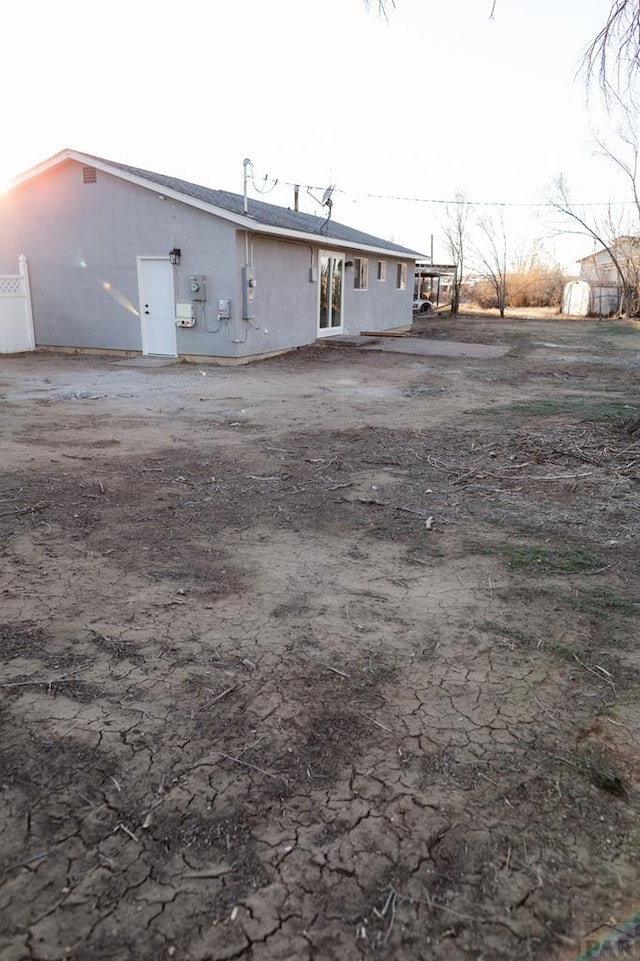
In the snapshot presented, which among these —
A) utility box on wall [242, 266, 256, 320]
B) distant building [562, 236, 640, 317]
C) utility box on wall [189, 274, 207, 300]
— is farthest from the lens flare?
distant building [562, 236, 640, 317]

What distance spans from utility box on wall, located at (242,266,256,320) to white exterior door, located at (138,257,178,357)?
5.58 feet

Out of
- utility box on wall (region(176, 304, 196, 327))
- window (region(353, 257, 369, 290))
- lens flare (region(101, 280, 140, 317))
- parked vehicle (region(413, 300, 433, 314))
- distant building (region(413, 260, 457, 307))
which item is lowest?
utility box on wall (region(176, 304, 196, 327))

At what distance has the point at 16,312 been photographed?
1551cm

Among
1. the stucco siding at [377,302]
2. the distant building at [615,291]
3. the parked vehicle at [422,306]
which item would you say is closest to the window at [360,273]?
the stucco siding at [377,302]

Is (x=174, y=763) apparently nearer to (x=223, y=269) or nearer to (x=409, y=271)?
(x=223, y=269)

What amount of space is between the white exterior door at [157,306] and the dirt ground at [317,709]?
8.97 m

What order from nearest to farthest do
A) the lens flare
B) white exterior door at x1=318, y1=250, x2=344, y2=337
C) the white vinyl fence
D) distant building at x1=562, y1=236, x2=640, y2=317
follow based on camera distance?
the lens flare
the white vinyl fence
white exterior door at x1=318, y1=250, x2=344, y2=337
distant building at x1=562, y1=236, x2=640, y2=317

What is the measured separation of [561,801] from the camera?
205 centimetres

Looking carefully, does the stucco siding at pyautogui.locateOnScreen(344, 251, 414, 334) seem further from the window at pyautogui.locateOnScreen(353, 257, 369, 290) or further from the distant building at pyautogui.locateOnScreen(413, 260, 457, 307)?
the distant building at pyautogui.locateOnScreen(413, 260, 457, 307)

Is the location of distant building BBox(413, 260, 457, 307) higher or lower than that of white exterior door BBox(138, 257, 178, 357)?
higher

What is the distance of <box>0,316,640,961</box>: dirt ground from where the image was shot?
1688 mm

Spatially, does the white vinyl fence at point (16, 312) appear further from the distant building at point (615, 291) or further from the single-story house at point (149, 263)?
the distant building at point (615, 291)

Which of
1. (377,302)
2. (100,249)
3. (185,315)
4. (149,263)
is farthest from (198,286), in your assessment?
(377,302)

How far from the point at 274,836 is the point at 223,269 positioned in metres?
13.1
